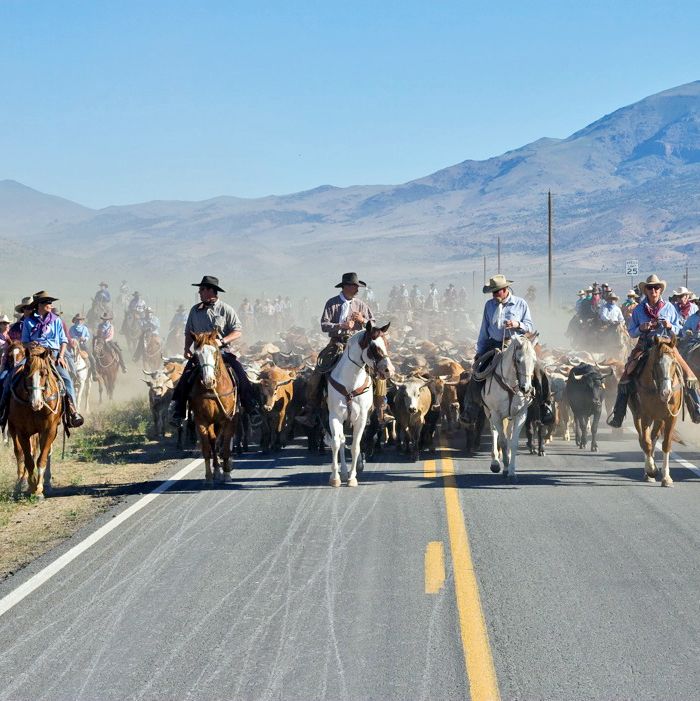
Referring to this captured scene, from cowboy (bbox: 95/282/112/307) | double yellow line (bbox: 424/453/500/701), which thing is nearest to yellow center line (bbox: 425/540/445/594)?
double yellow line (bbox: 424/453/500/701)

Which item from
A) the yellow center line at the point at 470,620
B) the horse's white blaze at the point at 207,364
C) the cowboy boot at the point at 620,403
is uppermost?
the horse's white blaze at the point at 207,364

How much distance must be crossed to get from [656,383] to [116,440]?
9.54 metres

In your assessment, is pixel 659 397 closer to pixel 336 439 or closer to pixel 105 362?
pixel 336 439

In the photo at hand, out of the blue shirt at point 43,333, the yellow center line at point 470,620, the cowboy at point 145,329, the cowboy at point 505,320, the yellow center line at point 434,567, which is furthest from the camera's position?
the cowboy at point 145,329

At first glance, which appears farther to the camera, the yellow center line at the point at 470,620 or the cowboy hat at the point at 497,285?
the cowboy hat at the point at 497,285

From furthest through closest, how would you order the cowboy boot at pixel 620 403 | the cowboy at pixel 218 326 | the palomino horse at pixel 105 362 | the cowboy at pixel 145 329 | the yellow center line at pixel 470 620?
the cowboy at pixel 145 329
the palomino horse at pixel 105 362
the cowboy boot at pixel 620 403
the cowboy at pixel 218 326
the yellow center line at pixel 470 620

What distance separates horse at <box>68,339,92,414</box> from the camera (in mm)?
24711

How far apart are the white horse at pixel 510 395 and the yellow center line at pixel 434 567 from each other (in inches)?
166

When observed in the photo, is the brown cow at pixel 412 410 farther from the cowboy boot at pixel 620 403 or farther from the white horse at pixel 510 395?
the cowboy boot at pixel 620 403

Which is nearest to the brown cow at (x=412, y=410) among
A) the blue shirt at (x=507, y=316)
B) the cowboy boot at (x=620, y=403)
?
the blue shirt at (x=507, y=316)

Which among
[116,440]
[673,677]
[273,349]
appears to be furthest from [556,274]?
[673,677]

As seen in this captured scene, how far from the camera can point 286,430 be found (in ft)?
59.9

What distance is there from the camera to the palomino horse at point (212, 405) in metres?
13.1

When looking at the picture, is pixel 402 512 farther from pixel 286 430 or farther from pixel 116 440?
pixel 116 440
